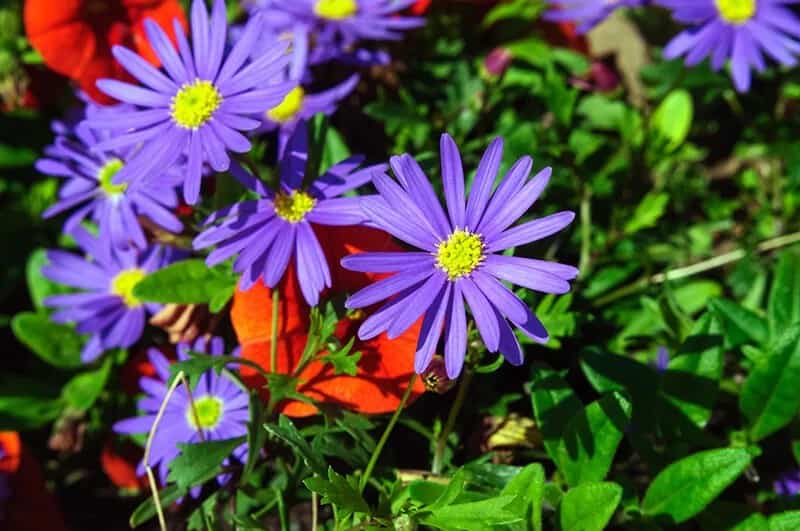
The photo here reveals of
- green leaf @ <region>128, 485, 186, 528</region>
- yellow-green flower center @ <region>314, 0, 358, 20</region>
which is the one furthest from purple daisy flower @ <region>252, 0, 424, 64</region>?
green leaf @ <region>128, 485, 186, 528</region>

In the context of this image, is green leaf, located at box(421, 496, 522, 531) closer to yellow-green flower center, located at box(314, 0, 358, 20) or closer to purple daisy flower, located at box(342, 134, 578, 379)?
purple daisy flower, located at box(342, 134, 578, 379)

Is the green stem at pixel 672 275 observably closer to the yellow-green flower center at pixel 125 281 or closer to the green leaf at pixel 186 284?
the green leaf at pixel 186 284

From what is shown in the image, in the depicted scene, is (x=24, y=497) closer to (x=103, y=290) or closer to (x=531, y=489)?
(x=103, y=290)

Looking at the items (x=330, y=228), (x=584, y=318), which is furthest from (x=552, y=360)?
(x=330, y=228)

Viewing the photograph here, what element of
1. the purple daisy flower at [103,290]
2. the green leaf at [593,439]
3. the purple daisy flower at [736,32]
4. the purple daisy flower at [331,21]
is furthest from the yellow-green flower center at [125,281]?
the purple daisy flower at [736,32]

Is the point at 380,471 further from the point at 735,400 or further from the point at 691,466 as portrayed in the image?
the point at 735,400

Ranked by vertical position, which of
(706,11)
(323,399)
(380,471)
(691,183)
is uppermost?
(706,11)

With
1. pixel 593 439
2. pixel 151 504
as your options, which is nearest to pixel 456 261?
pixel 593 439
